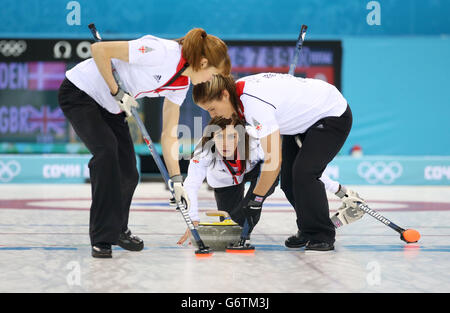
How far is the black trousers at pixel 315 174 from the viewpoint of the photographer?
152 inches

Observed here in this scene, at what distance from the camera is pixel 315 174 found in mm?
3877

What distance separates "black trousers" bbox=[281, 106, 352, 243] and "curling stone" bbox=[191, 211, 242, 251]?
42 centimetres

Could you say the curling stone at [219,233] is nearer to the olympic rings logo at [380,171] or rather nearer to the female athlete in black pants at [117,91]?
the female athlete in black pants at [117,91]

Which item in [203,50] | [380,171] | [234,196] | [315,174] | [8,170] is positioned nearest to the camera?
[203,50]

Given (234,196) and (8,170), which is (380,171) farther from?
(234,196)

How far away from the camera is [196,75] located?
3.47 meters

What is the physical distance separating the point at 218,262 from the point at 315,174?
840 mm

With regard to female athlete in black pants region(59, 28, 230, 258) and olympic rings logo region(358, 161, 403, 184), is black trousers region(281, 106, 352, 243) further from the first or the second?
olympic rings logo region(358, 161, 403, 184)

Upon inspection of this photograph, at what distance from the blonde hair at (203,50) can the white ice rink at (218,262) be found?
1.05 m

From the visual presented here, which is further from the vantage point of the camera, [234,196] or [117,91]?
[234,196]

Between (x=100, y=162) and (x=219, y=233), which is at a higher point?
(x=100, y=162)

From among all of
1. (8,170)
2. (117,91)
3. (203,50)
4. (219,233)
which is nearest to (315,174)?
(219,233)

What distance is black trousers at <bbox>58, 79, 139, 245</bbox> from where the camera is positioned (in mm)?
3508
